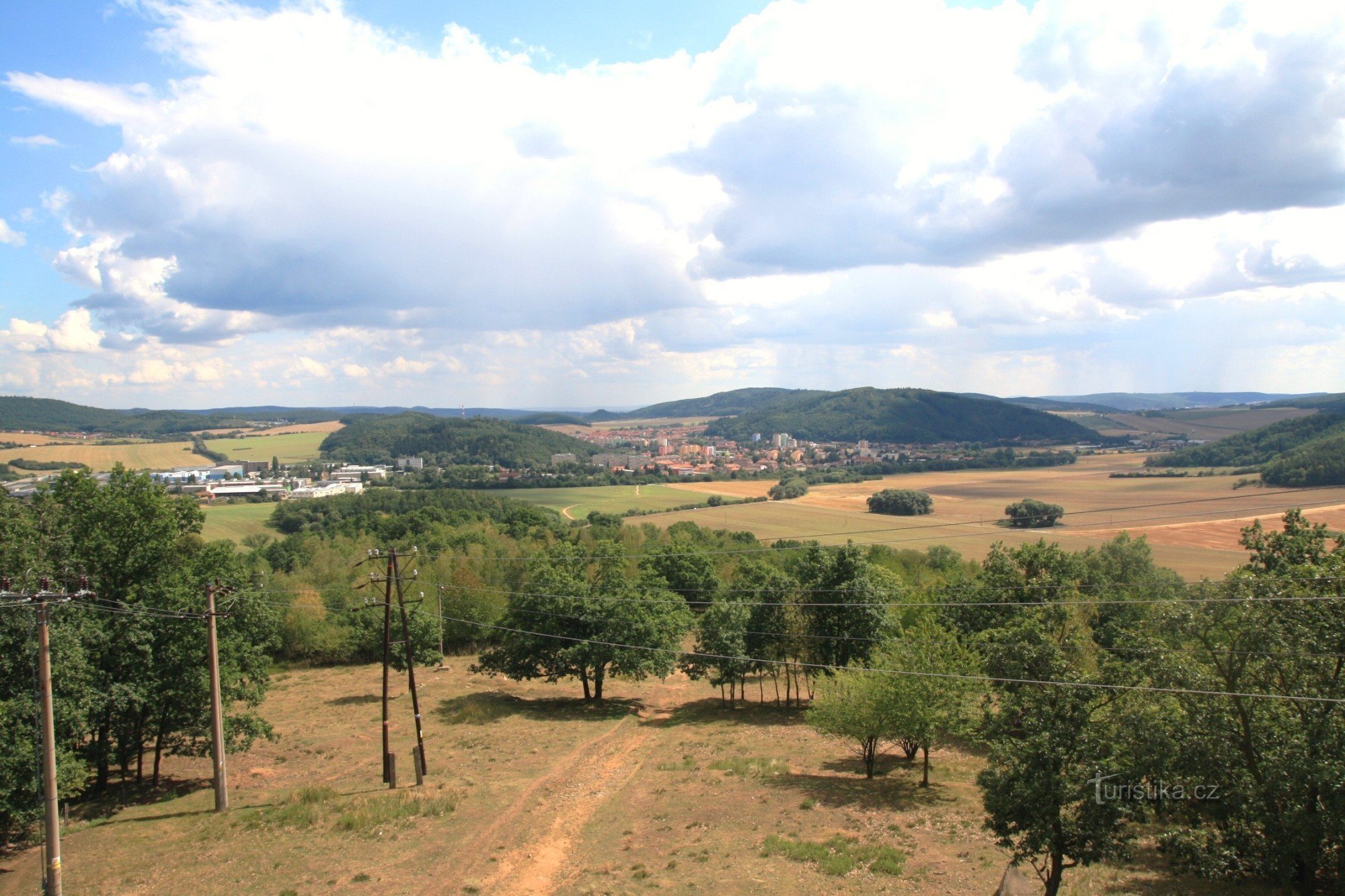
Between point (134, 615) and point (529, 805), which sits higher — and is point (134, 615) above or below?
above

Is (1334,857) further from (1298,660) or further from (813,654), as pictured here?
(813,654)

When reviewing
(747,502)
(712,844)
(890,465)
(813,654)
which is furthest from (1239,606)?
(890,465)

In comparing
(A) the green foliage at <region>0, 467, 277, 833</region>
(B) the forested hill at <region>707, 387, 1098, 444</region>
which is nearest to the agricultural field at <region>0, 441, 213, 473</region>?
(A) the green foliage at <region>0, 467, 277, 833</region>

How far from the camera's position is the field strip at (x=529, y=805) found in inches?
697

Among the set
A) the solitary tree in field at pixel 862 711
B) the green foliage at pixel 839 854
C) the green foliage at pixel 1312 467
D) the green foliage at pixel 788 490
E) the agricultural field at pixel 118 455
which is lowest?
the green foliage at pixel 839 854

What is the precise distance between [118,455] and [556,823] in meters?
147

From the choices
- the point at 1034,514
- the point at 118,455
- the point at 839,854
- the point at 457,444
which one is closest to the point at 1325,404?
the point at 1034,514

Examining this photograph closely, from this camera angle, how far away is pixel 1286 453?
62812 mm

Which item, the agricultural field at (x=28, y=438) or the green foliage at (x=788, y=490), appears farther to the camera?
the agricultural field at (x=28, y=438)

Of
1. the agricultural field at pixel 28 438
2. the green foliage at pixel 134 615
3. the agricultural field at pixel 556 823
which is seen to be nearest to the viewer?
the agricultural field at pixel 556 823

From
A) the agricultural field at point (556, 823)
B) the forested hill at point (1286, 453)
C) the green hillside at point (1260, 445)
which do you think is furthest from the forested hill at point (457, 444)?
the agricultural field at point (556, 823)

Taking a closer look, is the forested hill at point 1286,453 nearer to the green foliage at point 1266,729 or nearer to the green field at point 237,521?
the green foliage at point 1266,729

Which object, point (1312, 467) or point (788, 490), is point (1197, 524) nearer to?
point (1312, 467)

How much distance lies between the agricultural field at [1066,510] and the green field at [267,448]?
371 ft
